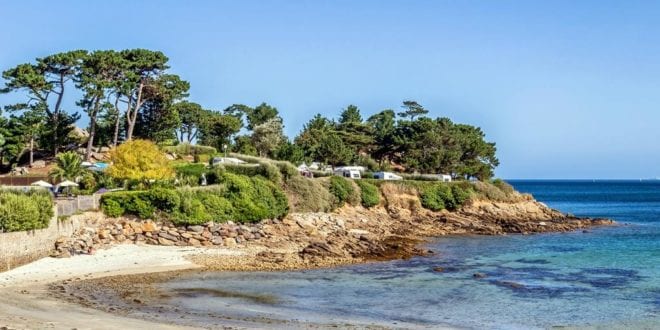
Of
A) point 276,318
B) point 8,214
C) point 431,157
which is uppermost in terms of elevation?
point 431,157

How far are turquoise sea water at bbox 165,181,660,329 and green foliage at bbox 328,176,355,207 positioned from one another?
602 inches

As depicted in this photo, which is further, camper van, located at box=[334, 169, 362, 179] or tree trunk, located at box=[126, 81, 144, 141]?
camper van, located at box=[334, 169, 362, 179]

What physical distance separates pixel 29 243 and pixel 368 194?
35.7m

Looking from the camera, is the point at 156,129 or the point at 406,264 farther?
the point at 156,129

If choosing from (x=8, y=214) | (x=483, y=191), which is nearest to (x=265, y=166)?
(x=8, y=214)

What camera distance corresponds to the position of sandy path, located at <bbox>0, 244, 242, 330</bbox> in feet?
65.2

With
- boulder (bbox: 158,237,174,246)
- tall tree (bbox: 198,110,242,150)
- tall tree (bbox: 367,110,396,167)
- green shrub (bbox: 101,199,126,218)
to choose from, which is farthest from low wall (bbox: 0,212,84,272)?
tall tree (bbox: 367,110,396,167)

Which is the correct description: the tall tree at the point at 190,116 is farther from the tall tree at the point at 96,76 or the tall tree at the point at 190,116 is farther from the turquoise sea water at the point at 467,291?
the turquoise sea water at the point at 467,291

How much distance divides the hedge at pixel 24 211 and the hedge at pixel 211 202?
6.29 m

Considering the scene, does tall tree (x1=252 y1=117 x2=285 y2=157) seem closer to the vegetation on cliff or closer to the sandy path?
the vegetation on cliff

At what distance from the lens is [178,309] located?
2347cm

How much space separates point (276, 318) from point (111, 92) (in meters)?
50.0

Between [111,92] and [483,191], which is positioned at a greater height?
[111,92]

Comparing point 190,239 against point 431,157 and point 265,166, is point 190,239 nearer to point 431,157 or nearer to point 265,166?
point 265,166
